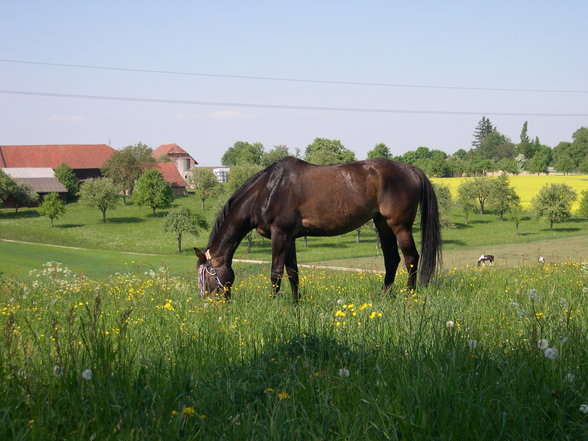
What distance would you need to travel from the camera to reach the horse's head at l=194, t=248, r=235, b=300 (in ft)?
29.5

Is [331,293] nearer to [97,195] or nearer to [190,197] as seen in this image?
[97,195]

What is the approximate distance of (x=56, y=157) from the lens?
118125mm

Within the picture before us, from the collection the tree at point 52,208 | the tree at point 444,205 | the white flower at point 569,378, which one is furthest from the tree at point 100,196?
the white flower at point 569,378

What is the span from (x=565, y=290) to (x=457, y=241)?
2174 inches

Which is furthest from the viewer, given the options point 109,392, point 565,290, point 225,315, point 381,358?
point 565,290

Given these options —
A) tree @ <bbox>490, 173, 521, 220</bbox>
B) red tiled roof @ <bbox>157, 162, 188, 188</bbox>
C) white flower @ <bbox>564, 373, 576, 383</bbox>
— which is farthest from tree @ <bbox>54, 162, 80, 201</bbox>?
white flower @ <bbox>564, 373, 576, 383</bbox>

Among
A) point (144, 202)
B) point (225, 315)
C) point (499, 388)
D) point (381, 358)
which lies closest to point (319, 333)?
point (381, 358)

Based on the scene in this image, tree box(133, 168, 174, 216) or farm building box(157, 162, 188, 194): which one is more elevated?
farm building box(157, 162, 188, 194)

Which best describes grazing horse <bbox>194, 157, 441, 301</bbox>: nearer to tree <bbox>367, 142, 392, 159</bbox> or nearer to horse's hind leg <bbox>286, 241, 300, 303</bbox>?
horse's hind leg <bbox>286, 241, 300, 303</bbox>

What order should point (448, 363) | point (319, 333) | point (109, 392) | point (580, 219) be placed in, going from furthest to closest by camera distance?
point (580, 219) → point (319, 333) → point (448, 363) → point (109, 392)

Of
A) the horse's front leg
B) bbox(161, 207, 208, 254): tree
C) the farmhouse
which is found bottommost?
bbox(161, 207, 208, 254): tree

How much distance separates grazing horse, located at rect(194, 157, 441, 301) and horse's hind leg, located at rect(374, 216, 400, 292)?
25 millimetres

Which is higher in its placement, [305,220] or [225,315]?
[305,220]

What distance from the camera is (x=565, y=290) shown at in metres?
8.35
